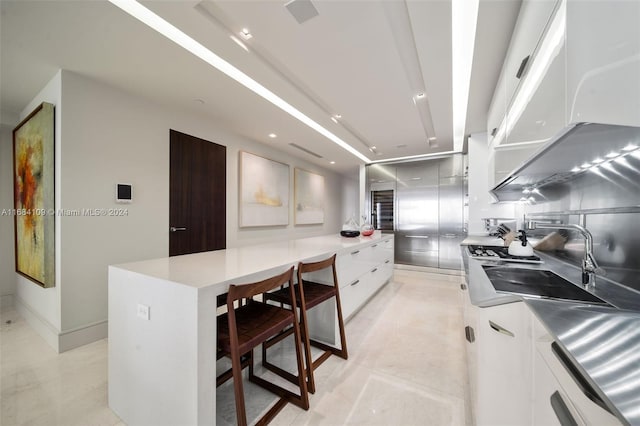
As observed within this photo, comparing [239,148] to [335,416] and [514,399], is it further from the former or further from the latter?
[514,399]

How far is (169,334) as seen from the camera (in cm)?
113

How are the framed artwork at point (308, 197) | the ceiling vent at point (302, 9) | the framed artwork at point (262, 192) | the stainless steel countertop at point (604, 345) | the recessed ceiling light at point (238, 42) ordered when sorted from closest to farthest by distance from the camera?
the stainless steel countertop at point (604, 345) < the ceiling vent at point (302, 9) < the recessed ceiling light at point (238, 42) < the framed artwork at point (262, 192) < the framed artwork at point (308, 197)

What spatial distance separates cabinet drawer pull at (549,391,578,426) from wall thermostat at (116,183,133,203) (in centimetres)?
337

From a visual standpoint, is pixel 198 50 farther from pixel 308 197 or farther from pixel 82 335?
pixel 308 197

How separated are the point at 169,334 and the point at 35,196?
2.56m

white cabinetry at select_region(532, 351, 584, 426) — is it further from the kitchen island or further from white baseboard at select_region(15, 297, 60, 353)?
white baseboard at select_region(15, 297, 60, 353)

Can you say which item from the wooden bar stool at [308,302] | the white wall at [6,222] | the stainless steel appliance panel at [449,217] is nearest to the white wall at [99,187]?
the white wall at [6,222]

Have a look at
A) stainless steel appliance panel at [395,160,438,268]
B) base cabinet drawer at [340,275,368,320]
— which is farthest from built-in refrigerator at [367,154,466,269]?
base cabinet drawer at [340,275,368,320]

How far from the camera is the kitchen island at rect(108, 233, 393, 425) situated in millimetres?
1057

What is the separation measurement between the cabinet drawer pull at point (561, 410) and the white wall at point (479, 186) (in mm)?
3268

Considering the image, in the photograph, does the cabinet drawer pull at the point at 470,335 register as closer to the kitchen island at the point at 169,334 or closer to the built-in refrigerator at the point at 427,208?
the kitchen island at the point at 169,334

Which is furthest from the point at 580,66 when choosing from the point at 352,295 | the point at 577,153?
the point at 352,295

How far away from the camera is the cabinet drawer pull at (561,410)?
22.5 inches

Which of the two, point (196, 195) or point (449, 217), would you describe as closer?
point (196, 195)
